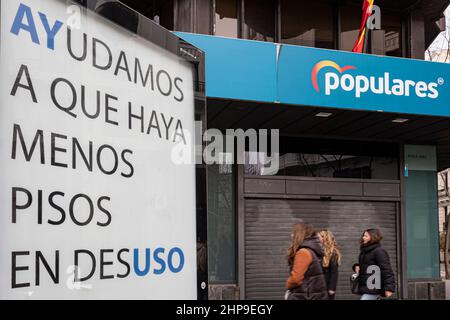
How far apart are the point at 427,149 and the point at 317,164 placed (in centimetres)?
317

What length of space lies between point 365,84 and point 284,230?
3777 millimetres

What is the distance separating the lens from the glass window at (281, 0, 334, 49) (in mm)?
12812

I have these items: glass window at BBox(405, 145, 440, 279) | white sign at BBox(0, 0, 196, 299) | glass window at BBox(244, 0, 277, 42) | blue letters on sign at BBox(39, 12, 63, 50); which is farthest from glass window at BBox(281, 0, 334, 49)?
blue letters on sign at BBox(39, 12, 63, 50)

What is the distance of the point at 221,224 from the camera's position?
12.4 meters

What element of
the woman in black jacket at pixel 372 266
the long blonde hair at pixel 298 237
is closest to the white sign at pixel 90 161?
the long blonde hair at pixel 298 237

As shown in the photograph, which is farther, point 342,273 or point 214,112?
point 342,273

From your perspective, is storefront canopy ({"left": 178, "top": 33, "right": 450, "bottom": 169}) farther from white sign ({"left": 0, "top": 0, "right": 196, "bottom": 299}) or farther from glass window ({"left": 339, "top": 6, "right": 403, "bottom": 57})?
white sign ({"left": 0, "top": 0, "right": 196, "bottom": 299})

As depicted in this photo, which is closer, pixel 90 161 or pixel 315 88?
pixel 90 161

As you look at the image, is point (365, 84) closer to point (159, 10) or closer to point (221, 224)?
point (221, 224)

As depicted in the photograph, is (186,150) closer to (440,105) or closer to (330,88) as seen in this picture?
(330,88)

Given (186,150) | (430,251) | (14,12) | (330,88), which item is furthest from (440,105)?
(14,12)

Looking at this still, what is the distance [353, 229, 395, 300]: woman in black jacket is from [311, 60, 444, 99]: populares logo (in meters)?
2.92

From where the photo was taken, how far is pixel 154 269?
7.25ft

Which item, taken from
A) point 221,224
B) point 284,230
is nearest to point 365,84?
point 284,230
